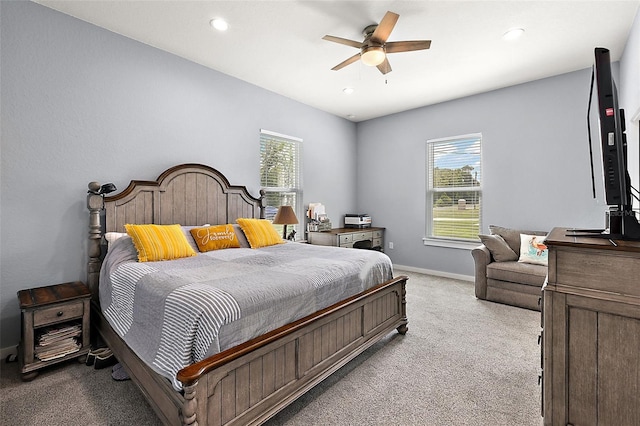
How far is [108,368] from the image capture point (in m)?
2.25

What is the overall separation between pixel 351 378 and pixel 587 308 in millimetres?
1431

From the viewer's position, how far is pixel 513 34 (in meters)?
2.86

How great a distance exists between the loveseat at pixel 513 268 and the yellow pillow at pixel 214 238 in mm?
2981

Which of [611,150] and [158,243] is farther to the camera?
[158,243]

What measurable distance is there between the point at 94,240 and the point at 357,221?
12.7 ft

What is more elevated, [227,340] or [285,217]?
[285,217]

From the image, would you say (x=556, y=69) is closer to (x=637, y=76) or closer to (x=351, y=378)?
(x=637, y=76)

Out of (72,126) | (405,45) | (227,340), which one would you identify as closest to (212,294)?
(227,340)

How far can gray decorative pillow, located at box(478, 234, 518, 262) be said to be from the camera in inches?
149

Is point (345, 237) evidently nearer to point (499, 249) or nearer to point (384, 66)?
point (499, 249)

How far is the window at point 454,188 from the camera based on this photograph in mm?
4641

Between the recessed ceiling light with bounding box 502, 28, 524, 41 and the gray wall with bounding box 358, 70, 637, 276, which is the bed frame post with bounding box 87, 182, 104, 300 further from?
the gray wall with bounding box 358, 70, 637, 276

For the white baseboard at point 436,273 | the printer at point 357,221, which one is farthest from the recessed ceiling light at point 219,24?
the white baseboard at point 436,273

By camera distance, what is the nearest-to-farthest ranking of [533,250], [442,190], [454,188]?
[533,250]
[454,188]
[442,190]
